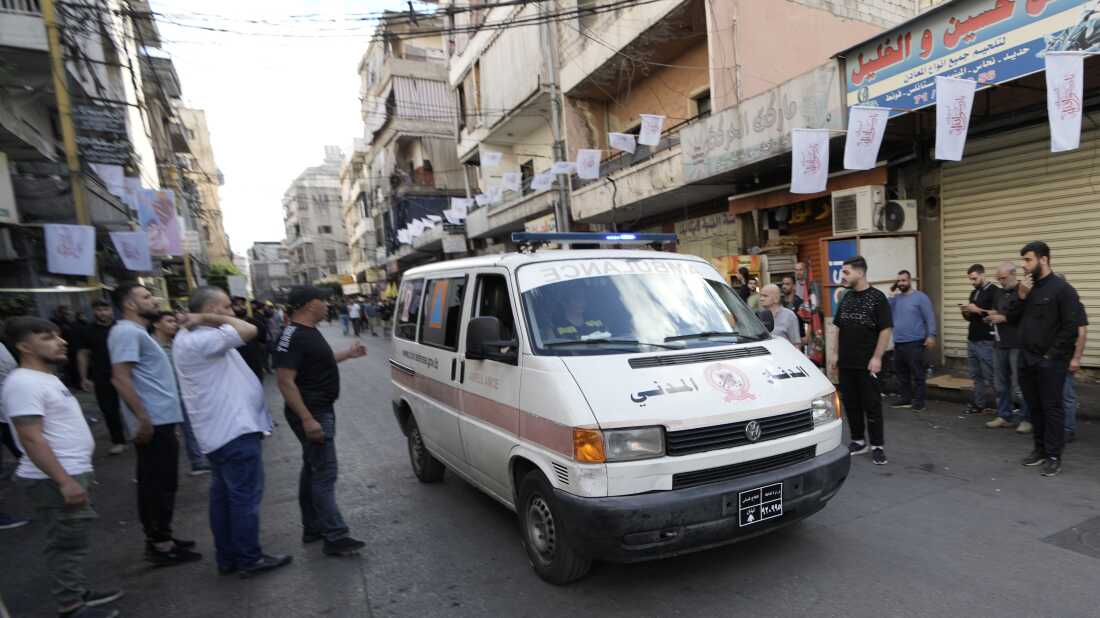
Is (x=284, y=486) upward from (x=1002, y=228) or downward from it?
downward

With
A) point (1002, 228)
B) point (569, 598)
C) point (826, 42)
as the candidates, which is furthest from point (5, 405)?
point (826, 42)

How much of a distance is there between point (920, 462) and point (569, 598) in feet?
12.5

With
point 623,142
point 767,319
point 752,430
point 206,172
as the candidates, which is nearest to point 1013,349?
point 767,319

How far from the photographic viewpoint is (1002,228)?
26.2ft

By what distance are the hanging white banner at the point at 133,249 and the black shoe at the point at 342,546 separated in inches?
362

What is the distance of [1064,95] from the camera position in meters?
5.44

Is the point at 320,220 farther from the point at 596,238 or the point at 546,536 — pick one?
the point at 546,536

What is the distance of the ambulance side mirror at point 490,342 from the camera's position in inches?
133

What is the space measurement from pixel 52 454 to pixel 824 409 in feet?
14.6

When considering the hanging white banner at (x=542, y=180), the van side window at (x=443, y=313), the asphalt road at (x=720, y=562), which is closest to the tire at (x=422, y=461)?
the asphalt road at (x=720, y=562)

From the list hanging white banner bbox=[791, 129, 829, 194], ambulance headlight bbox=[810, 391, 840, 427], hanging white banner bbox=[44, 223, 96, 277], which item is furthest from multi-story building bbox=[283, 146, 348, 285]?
ambulance headlight bbox=[810, 391, 840, 427]

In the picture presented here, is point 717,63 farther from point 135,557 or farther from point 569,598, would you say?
point 135,557

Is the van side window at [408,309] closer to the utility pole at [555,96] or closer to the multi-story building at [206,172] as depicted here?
the utility pole at [555,96]

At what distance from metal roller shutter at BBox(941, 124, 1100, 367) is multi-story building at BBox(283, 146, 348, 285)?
74566 mm
